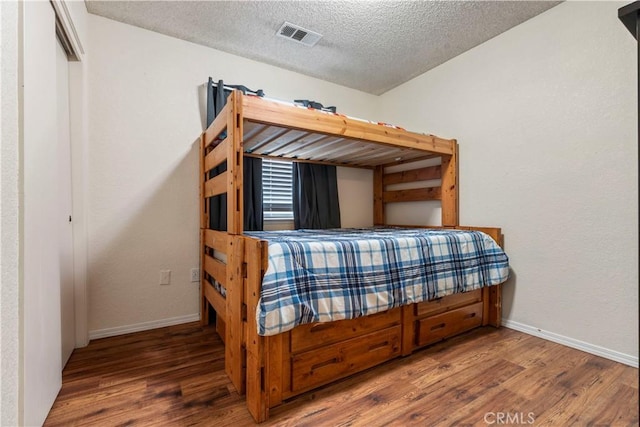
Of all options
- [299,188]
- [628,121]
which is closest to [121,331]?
[299,188]

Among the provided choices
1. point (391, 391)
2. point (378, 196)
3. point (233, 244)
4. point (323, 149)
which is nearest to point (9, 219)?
point (233, 244)

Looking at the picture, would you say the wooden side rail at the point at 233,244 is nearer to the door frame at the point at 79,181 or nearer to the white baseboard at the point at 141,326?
the white baseboard at the point at 141,326

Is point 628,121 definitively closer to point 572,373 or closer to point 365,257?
point 572,373

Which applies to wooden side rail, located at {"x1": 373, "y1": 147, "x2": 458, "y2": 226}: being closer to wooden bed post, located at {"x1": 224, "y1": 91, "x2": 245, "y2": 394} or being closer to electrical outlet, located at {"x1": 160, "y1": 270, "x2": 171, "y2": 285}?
wooden bed post, located at {"x1": 224, "y1": 91, "x2": 245, "y2": 394}

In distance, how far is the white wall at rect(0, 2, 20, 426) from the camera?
0.89 metres

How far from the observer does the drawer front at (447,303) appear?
1816 millimetres

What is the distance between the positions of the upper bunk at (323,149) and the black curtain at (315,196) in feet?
0.33

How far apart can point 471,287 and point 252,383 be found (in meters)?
1.50

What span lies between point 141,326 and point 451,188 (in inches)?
107

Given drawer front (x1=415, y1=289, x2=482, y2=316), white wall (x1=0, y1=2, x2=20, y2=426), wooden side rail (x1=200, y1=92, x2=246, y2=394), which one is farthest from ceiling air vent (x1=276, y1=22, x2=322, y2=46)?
drawer front (x1=415, y1=289, x2=482, y2=316)

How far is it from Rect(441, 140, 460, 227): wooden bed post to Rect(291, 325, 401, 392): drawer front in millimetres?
1232

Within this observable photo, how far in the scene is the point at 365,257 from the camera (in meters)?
1.52

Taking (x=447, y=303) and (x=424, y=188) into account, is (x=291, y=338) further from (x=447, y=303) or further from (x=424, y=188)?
(x=424, y=188)

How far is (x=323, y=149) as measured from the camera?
2.39 m
